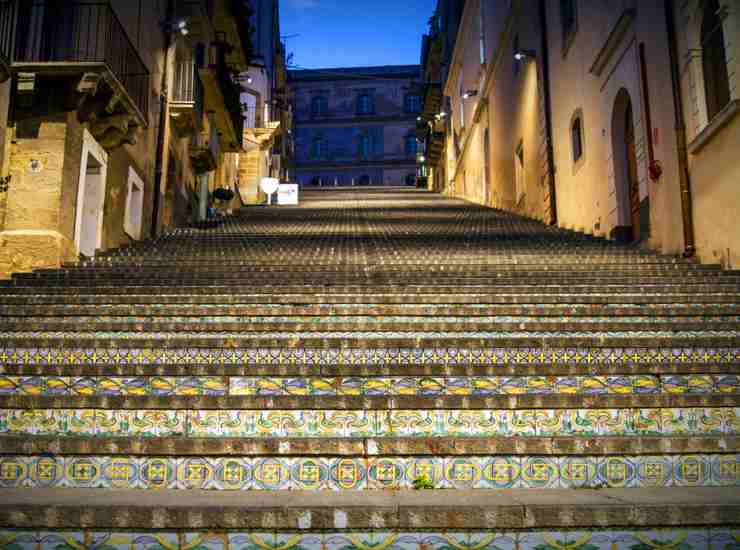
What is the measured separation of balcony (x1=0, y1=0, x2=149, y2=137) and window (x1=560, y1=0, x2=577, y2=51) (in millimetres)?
9061

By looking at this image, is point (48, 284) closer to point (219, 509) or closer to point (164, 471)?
point (164, 471)

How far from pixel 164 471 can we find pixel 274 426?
66 cm

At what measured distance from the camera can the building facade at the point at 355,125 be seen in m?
56.0

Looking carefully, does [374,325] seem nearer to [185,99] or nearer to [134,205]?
[134,205]

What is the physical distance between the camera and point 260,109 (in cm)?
3116

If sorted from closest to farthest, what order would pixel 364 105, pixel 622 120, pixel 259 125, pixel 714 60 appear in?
pixel 714 60, pixel 622 120, pixel 259 125, pixel 364 105

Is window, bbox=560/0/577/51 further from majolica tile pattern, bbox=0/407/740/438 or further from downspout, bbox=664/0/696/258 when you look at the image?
majolica tile pattern, bbox=0/407/740/438

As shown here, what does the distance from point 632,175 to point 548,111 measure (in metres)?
5.25

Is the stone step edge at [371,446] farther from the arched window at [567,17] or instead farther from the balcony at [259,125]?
the balcony at [259,125]

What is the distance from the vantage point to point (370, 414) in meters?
3.76

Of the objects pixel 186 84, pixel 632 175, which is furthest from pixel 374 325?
pixel 186 84

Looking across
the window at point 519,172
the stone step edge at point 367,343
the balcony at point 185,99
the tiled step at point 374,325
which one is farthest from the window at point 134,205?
the window at point 519,172

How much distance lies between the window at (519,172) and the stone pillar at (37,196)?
14065 mm

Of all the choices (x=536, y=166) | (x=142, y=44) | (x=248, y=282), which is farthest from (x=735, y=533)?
(x=536, y=166)
